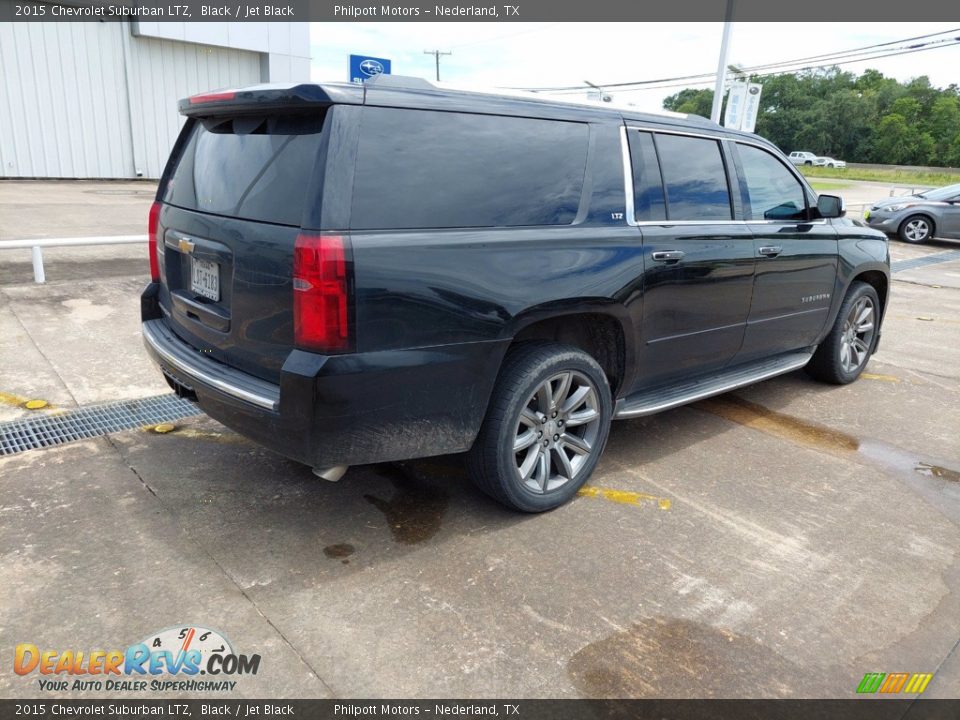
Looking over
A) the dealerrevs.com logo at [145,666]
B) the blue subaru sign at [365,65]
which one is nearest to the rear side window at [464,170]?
the dealerrevs.com logo at [145,666]

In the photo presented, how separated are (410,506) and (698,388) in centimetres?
184

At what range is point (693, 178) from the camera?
4074mm

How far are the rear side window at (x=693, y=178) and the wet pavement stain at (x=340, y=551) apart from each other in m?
2.35

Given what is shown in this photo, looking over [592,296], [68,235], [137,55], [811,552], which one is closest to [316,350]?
[592,296]

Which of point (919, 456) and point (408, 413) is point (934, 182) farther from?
point (408, 413)

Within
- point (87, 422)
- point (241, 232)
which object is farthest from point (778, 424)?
point (87, 422)

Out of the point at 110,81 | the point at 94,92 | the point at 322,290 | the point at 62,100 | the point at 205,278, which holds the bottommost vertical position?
the point at 205,278

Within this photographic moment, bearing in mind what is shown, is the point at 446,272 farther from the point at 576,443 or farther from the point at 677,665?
the point at 677,665

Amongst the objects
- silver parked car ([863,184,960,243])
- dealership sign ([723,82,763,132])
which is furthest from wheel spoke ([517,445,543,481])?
dealership sign ([723,82,763,132])

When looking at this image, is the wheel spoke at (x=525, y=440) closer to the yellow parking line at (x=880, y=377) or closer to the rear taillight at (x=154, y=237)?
the rear taillight at (x=154, y=237)

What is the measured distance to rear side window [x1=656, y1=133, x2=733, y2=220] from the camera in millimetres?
3920

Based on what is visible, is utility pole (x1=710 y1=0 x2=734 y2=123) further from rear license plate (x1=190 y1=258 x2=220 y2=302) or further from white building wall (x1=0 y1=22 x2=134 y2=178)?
white building wall (x1=0 y1=22 x2=134 y2=178)

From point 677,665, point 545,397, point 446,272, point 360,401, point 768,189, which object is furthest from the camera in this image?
point 768,189

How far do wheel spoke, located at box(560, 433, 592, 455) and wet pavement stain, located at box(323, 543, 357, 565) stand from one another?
1124 mm
